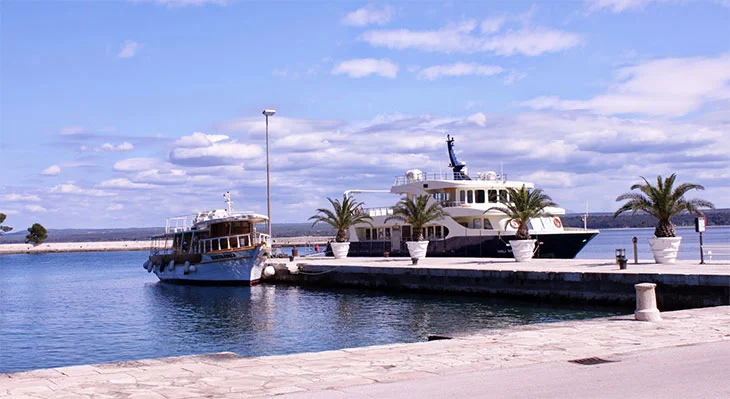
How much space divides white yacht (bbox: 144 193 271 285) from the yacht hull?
10.2 meters

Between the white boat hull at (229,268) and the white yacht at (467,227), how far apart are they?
9.47 metres

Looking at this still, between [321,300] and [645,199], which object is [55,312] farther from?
[645,199]

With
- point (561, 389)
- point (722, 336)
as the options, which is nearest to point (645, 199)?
point (722, 336)

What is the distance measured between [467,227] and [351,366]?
1320 inches

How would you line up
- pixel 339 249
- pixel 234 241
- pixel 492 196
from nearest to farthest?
pixel 234 241 < pixel 492 196 < pixel 339 249

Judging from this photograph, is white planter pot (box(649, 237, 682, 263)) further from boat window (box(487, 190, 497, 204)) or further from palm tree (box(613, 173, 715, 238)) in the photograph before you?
boat window (box(487, 190, 497, 204))

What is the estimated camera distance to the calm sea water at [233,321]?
68.5 feet

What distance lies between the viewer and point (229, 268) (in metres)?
42.4

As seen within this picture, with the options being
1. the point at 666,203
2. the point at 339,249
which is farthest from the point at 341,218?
the point at 666,203

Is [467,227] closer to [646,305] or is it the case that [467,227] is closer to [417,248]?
[417,248]

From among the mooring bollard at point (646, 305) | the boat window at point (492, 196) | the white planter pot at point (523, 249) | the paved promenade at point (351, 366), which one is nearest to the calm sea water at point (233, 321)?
the paved promenade at point (351, 366)

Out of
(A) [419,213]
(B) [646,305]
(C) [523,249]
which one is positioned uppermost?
(A) [419,213]

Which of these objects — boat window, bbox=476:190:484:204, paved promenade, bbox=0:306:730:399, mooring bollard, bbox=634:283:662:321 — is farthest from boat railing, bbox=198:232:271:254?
paved promenade, bbox=0:306:730:399

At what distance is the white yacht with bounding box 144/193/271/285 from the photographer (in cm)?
4203
